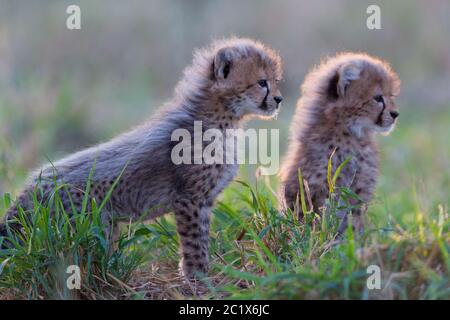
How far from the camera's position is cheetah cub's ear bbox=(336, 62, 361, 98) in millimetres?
4758

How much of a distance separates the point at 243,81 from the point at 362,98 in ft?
2.49

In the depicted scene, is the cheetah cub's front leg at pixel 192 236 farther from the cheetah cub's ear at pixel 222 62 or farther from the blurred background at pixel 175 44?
the blurred background at pixel 175 44

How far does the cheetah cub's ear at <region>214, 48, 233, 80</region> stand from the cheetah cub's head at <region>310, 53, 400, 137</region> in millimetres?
692

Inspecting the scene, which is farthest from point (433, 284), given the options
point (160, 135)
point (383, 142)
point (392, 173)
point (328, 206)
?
point (383, 142)

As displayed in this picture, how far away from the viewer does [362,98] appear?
477 centimetres

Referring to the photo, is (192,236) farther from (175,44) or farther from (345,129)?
(175,44)

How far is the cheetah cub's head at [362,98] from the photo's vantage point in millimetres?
4754

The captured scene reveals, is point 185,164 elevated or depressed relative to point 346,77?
depressed

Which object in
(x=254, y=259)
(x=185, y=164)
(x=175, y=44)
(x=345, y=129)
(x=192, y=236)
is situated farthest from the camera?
(x=175, y=44)

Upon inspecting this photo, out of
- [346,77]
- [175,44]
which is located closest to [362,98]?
[346,77]

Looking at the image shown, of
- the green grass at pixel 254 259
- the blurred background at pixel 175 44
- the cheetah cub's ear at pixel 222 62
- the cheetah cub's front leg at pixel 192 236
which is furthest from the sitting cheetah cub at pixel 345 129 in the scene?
the blurred background at pixel 175 44

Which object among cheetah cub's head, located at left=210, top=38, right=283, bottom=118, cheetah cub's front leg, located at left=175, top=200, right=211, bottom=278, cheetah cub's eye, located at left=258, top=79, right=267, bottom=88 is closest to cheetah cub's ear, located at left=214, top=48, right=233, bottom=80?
cheetah cub's head, located at left=210, top=38, right=283, bottom=118

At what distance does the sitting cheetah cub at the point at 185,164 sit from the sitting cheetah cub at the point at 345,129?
1.12ft
